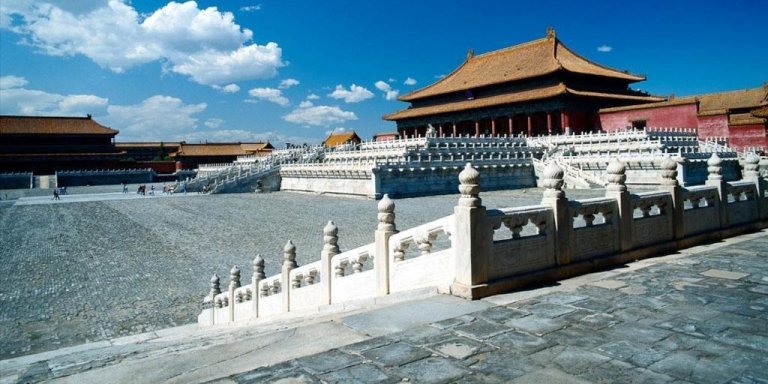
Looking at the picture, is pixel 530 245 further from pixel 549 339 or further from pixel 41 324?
pixel 41 324

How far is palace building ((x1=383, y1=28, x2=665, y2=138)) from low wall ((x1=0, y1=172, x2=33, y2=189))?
133ft

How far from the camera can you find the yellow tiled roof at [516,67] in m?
44.3

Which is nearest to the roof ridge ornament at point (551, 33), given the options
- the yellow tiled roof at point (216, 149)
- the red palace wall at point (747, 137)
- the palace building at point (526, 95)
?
the palace building at point (526, 95)

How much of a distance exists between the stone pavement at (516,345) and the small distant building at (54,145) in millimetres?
62999

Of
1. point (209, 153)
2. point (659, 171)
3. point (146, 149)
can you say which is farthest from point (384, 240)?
point (146, 149)

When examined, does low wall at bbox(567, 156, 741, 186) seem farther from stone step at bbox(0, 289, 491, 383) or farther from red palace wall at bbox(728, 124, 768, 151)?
stone step at bbox(0, 289, 491, 383)

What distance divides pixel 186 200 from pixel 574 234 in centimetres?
2888

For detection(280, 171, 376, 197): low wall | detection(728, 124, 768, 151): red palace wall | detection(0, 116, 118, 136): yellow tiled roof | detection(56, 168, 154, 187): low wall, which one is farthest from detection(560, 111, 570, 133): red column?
detection(0, 116, 118, 136): yellow tiled roof

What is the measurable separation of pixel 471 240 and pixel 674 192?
15.1 feet

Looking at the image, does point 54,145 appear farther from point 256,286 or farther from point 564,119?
point 256,286

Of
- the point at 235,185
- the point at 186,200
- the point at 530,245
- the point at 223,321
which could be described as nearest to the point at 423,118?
the point at 235,185

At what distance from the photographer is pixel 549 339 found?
4.43m

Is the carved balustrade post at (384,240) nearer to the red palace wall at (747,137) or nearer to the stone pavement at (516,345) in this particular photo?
the stone pavement at (516,345)

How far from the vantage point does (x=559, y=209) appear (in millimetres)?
6594
